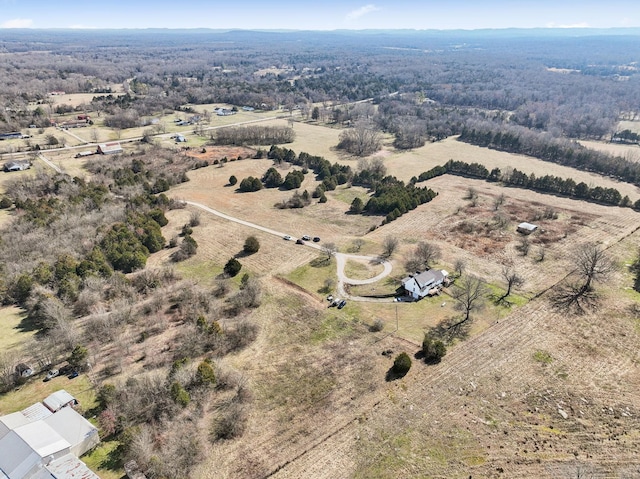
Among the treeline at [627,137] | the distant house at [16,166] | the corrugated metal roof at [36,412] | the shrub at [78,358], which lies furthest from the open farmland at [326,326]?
the treeline at [627,137]

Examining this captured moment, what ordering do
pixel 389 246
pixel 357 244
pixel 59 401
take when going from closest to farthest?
pixel 59 401 → pixel 389 246 → pixel 357 244

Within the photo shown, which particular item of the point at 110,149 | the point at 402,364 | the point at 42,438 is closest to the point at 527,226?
the point at 402,364

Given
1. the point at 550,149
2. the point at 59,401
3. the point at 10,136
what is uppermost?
the point at 10,136

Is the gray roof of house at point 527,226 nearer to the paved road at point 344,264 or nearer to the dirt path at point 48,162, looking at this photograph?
the paved road at point 344,264

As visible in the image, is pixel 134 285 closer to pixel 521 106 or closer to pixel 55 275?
pixel 55 275

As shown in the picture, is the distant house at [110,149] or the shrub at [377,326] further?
the distant house at [110,149]

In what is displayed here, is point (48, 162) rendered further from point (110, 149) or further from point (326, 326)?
point (326, 326)

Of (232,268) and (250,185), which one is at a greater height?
(250,185)

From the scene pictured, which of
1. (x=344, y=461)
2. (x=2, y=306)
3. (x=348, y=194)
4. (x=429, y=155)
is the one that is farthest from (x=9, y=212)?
(x=429, y=155)
